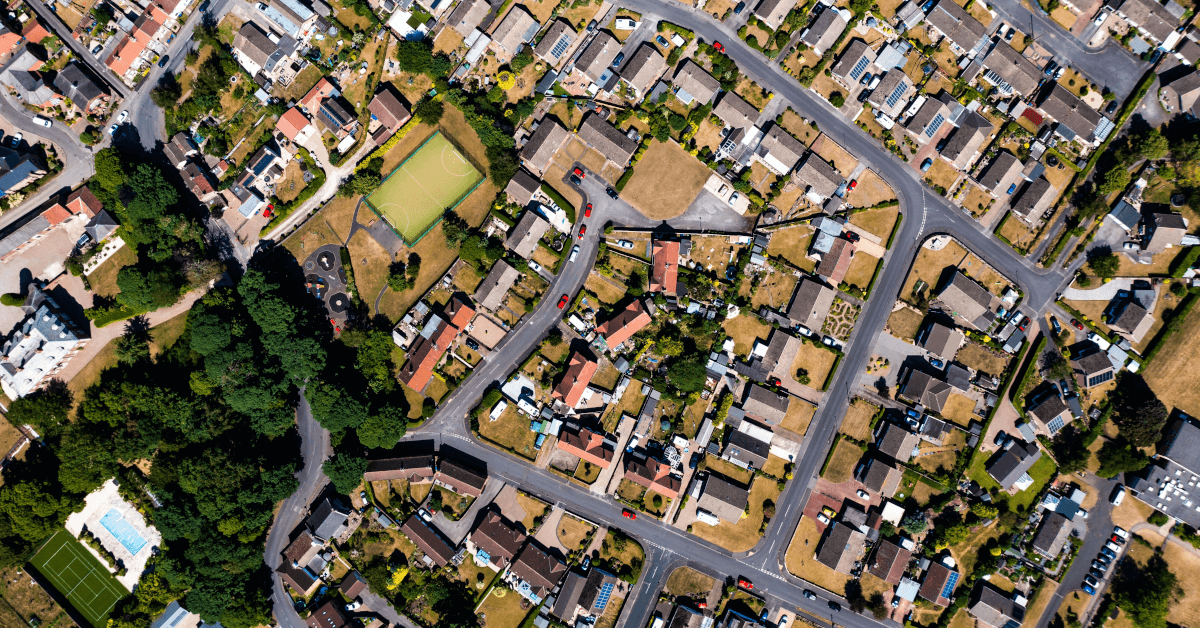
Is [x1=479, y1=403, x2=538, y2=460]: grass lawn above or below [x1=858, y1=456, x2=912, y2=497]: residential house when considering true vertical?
below

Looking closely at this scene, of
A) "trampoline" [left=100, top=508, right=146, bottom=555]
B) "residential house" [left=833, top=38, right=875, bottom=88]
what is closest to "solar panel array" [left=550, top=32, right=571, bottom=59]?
"residential house" [left=833, top=38, right=875, bottom=88]

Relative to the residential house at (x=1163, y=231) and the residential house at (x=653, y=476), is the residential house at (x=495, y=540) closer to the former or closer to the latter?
the residential house at (x=653, y=476)

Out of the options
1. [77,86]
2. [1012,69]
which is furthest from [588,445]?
[77,86]

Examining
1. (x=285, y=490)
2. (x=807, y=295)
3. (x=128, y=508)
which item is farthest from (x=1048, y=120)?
(x=128, y=508)

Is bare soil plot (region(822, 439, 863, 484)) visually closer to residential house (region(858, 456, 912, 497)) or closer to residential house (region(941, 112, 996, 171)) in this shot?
residential house (region(858, 456, 912, 497))

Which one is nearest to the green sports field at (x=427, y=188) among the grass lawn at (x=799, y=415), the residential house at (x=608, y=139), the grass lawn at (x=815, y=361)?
the residential house at (x=608, y=139)

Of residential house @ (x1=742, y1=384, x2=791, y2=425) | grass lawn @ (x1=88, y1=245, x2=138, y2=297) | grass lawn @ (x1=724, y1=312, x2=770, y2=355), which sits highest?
grass lawn @ (x1=724, y1=312, x2=770, y2=355)
